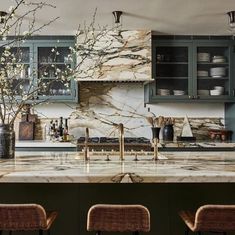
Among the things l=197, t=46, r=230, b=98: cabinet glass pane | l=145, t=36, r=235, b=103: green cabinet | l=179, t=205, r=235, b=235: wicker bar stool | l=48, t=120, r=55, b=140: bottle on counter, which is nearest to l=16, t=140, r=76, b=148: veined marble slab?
l=48, t=120, r=55, b=140: bottle on counter

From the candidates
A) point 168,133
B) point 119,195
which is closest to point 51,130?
point 168,133

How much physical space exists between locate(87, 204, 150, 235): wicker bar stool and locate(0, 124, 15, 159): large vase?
107 centimetres

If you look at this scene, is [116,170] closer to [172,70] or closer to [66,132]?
[66,132]

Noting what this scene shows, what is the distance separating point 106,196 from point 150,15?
7.55 feet

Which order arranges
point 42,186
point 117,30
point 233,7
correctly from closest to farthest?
point 42,186 < point 233,7 < point 117,30

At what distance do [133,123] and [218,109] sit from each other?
1.19 m

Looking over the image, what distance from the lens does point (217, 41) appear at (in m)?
4.86

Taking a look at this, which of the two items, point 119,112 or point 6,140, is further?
point 119,112

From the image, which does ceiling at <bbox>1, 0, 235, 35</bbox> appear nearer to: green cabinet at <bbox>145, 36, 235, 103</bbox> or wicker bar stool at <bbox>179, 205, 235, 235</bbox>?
green cabinet at <bbox>145, 36, 235, 103</bbox>

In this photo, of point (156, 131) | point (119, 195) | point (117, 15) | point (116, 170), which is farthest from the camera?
point (156, 131)

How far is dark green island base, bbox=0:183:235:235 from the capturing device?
2395 mm

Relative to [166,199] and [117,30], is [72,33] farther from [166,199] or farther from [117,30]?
[166,199]

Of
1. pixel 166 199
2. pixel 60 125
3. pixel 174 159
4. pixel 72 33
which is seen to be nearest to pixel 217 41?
pixel 72 33

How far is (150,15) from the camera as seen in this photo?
400 centimetres
